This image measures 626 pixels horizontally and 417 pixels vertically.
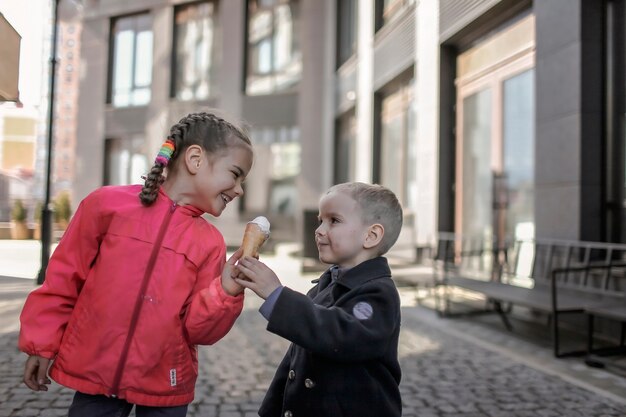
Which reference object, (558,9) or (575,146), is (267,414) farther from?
(558,9)

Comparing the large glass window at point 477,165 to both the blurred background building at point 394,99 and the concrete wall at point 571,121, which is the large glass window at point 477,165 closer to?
the blurred background building at point 394,99

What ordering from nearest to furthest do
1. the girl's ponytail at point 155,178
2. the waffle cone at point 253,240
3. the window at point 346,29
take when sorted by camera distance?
the waffle cone at point 253,240 < the girl's ponytail at point 155,178 < the window at point 346,29

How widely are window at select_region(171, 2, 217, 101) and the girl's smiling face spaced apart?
882 inches

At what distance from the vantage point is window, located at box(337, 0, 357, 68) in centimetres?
1706

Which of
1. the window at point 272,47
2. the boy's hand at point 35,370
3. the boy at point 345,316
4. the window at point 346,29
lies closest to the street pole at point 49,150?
the boy's hand at point 35,370

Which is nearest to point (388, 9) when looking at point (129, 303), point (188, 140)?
point (188, 140)

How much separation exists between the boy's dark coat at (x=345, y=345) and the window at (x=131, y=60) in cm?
2438

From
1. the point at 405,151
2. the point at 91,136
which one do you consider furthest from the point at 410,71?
the point at 91,136

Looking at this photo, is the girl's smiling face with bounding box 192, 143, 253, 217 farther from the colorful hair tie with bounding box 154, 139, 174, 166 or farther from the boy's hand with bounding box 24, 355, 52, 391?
the boy's hand with bounding box 24, 355, 52, 391

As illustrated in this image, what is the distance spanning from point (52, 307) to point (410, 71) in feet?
37.6

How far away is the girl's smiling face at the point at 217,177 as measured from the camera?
1874mm

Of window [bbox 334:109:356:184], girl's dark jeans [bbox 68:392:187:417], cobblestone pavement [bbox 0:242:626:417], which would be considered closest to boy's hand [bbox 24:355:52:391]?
girl's dark jeans [bbox 68:392:187:417]

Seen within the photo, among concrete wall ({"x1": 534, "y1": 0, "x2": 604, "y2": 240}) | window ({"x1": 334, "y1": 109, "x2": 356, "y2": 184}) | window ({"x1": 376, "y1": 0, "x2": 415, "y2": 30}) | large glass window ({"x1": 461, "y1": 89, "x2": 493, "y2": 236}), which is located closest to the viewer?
concrete wall ({"x1": 534, "y1": 0, "x2": 604, "y2": 240})

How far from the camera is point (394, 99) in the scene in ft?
45.5
